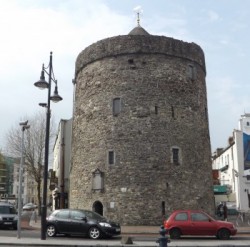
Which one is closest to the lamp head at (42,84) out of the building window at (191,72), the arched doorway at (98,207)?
the arched doorway at (98,207)

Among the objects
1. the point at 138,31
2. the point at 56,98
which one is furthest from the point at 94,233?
the point at 138,31

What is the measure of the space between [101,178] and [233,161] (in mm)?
23294

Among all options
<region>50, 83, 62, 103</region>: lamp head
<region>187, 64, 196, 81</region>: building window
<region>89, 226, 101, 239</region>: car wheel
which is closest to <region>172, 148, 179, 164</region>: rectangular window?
<region>187, 64, 196, 81</region>: building window

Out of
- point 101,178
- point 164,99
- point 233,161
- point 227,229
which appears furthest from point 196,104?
point 233,161

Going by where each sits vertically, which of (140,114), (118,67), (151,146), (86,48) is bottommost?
(151,146)

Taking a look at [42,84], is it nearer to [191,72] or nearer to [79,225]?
[79,225]

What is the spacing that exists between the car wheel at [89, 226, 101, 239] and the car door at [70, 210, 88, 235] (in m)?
0.24

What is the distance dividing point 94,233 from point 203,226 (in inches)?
177

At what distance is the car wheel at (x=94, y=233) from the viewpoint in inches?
687

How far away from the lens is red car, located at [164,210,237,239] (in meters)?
17.6

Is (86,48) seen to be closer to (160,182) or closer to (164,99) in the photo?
(164,99)

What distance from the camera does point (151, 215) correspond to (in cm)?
2658

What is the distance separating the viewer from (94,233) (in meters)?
17.5

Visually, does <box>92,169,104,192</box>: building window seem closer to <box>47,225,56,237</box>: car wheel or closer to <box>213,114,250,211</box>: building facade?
<box>47,225,56,237</box>: car wheel
